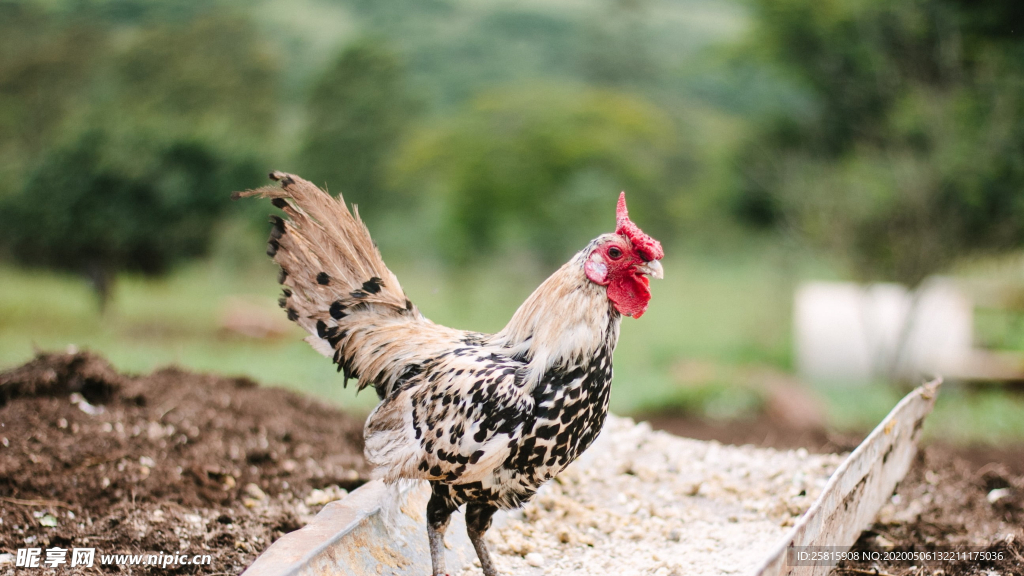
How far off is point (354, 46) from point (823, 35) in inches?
249

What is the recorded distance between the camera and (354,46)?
10.5m

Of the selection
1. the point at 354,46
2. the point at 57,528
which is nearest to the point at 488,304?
the point at 354,46

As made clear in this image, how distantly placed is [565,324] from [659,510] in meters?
1.51

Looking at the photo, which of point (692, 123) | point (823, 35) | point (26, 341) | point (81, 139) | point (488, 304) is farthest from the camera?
point (692, 123)

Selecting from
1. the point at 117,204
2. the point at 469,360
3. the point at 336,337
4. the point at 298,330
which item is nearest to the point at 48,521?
the point at 336,337

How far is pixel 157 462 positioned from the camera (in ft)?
11.5

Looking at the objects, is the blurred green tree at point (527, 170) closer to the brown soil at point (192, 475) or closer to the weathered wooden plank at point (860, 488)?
the brown soil at point (192, 475)

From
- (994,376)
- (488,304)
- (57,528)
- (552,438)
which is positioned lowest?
(57,528)

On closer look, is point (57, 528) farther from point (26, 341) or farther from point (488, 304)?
point (488, 304)

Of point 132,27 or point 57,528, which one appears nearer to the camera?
point 57,528

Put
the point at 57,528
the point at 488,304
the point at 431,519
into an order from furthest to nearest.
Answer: the point at 488,304
the point at 57,528
the point at 431,519

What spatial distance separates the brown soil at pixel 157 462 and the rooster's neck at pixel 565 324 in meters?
1.39

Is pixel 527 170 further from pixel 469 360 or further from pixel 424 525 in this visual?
pixel 469 360

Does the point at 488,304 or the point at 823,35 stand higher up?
the point at 823,35
